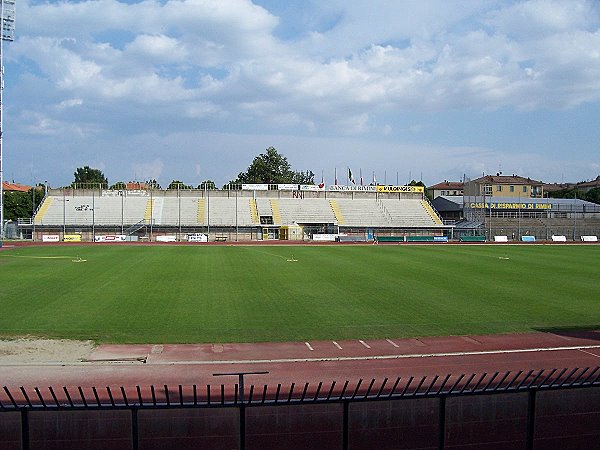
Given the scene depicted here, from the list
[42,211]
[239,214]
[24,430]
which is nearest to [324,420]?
[24,430]

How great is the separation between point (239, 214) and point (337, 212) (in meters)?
17.0

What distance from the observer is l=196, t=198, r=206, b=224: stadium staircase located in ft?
300

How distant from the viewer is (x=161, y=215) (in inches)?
3620

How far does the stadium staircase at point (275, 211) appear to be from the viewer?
9269 cm

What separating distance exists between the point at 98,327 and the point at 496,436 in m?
16.6

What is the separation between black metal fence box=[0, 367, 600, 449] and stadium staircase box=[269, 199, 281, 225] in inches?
3376

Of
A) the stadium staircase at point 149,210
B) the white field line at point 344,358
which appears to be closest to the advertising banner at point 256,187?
the stadium staircase at point 149,210

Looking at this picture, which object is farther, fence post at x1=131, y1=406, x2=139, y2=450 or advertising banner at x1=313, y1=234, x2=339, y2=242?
advertising banner at x1=313, y1=234, x2=339, y2=242

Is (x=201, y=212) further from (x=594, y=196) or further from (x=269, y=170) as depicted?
(x=594, y=196)

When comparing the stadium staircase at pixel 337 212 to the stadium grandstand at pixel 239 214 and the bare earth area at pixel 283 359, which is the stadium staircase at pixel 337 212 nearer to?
the stadium grandstand at pixel 239 214

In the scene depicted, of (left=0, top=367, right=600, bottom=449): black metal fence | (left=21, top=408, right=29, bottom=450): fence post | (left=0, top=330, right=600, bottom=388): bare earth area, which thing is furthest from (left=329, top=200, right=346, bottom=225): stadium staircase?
(left=21, top=408, right=29, bottom=450): fence post

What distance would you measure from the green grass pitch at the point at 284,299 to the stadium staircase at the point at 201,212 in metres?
46.5

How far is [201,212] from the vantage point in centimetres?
9369

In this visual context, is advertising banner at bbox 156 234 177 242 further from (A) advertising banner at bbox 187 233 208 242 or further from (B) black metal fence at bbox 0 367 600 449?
(B) black metal fence at bbox 0 367 600 449
